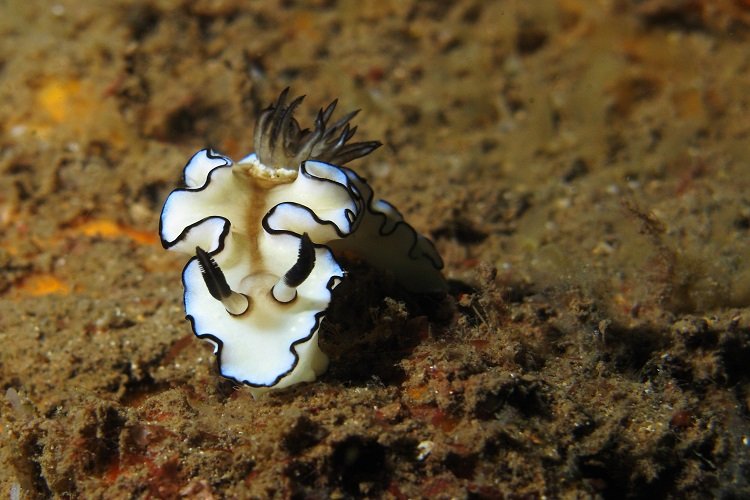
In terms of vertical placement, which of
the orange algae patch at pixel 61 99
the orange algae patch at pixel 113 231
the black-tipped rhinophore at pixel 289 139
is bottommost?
the black-tipped rhinophore at pixel 289 139

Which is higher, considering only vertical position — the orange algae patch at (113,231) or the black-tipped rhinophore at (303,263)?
the orange algae patch at (113,231)

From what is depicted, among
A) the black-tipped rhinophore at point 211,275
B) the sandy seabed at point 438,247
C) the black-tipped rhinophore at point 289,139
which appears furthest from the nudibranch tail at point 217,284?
the black-tipped rhinophore at point 289,139

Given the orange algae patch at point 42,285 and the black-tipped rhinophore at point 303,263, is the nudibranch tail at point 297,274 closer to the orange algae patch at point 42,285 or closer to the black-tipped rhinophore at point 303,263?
the black-tipped rhinophore at point 303,263

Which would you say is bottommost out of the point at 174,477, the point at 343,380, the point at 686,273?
the point at 174,477

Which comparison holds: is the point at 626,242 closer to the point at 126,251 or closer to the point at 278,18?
the point at 126,251

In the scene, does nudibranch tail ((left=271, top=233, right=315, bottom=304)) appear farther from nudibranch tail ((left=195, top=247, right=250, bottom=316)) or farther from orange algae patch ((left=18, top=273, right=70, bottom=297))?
orange algae patch ((left=18, top=273, right=70, bottom=297))

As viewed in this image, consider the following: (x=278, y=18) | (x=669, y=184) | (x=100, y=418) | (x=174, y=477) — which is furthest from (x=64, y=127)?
(x=669, y=184)

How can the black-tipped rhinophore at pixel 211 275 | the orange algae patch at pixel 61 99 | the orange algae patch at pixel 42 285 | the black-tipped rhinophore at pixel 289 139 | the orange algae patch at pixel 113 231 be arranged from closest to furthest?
the black-tipped rhinophore at pixel 211 275 → the black-tipped rhinophore at pixel 289 139 → the orange algae patch at pixel 42 285 → the orange algae patch at pixel 113 231 → the orange algae patch at pixel 61 99
